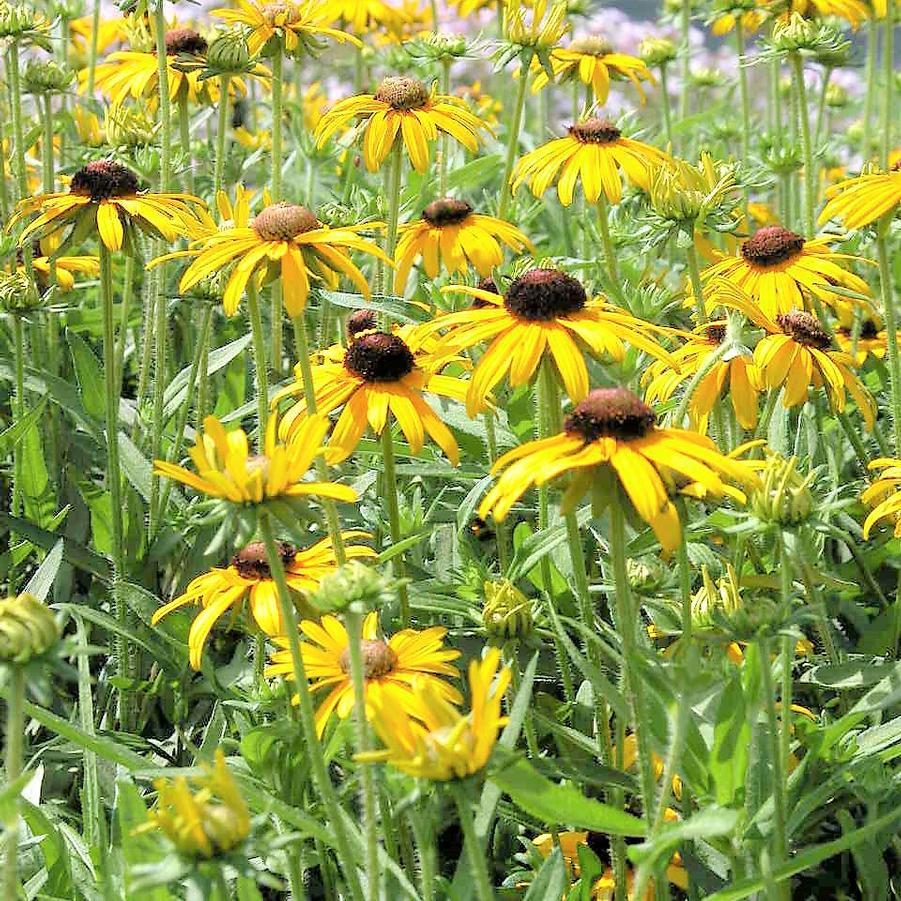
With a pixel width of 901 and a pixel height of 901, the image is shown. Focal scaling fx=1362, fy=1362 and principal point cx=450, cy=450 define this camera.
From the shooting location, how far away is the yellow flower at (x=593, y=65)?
127 inches

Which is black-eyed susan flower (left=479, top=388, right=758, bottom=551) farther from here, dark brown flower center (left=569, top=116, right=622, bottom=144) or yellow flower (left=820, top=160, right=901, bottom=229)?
dark brown flower center (left=569, top=116, right=622, bottom=144)

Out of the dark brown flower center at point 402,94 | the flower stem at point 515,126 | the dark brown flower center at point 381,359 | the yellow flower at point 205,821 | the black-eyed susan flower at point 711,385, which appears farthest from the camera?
the flower stem at point 515,126

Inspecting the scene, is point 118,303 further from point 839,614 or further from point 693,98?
point 693,98

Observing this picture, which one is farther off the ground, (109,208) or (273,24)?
(273,24)

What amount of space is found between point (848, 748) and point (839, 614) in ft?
2.59

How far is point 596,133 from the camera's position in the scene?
2.67 m

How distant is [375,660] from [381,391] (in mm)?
413

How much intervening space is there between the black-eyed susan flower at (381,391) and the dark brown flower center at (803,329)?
1.91 ft

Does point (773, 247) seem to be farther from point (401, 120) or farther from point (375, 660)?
point (375, 660)

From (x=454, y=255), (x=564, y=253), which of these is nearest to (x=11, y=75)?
(x=454, y=255)

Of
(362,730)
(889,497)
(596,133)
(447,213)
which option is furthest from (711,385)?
(362,730)

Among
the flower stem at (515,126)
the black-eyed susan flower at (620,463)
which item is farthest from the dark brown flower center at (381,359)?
the flower stem at (515,126)

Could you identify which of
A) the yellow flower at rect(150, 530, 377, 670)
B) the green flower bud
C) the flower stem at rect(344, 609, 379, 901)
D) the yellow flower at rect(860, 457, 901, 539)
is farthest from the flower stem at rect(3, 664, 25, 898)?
the yellow flower at rect(860, 457, 901, 539)

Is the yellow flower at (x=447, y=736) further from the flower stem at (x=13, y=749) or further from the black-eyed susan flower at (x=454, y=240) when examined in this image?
the black-eyed susan flower at (x=454, y=240)
